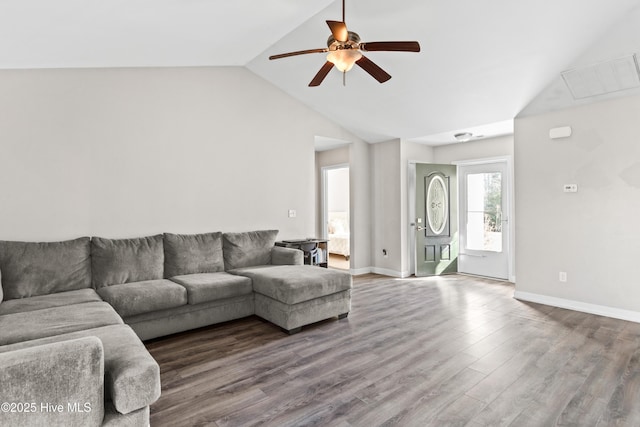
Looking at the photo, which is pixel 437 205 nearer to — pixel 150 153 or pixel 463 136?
pixel 463 136

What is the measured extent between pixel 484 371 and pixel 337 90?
155 inches

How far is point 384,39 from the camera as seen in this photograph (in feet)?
12.3

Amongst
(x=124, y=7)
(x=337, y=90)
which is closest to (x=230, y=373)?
(x=124, y=7)

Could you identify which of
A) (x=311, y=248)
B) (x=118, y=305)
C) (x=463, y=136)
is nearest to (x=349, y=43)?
(x=118, y=305)

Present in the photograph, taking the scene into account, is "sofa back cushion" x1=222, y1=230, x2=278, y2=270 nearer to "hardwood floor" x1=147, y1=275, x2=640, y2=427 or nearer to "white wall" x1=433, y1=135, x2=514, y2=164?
"hardwood floor" x1=147, y1=275, x2=640, y2=427

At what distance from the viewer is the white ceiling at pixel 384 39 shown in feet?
9.08

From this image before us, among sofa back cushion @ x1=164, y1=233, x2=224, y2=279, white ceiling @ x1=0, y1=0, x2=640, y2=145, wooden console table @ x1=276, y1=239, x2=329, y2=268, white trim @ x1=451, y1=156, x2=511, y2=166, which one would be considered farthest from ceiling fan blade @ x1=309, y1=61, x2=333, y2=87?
white trim @ x1=451, y1=156, x2=511, y2=166

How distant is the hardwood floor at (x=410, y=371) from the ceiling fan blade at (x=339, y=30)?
2519 mm

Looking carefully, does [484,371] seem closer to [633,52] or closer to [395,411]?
[395,411]

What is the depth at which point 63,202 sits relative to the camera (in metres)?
3.58

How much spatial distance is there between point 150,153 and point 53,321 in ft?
7.57

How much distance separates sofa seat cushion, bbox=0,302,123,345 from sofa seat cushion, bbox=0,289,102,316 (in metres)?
0.15

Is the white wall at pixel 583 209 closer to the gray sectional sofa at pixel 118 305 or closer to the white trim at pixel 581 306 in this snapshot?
the white trim at pixel 581 306

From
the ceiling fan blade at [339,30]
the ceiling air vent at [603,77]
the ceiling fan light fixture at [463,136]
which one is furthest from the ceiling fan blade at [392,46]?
the ceiling fan light fixture at [463,136]
